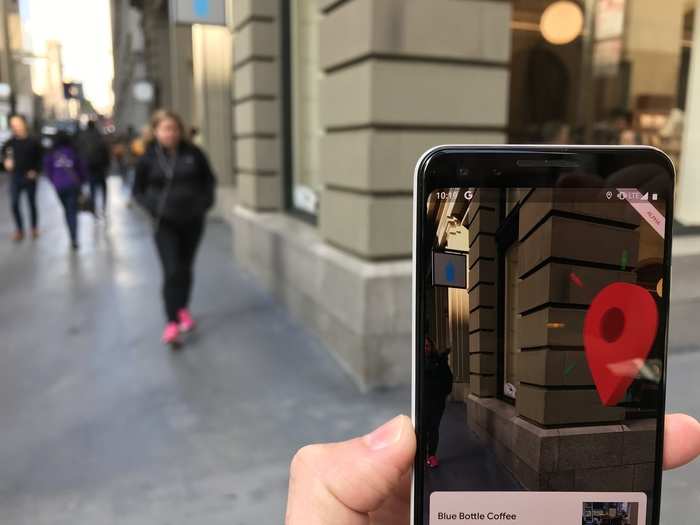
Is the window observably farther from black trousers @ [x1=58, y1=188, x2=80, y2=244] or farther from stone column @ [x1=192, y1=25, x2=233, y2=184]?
stone column @ [x1=192, y1=25, x2=233, y2=184]

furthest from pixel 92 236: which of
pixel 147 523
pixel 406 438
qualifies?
pixel 406 438

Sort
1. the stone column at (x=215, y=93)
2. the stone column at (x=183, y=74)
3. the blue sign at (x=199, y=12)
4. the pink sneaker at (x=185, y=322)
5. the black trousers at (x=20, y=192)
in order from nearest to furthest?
1. the pink sneaker at (x=185, y=322)
2. the blue sign at (x=199, y=12)
3. the black trousers at (x=20, y=192)
4. the stone column at (x=215, y=93)
5. the stone column at (x=183, y=74)

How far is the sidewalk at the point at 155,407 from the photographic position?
11.0 ft

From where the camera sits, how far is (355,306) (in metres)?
4.78

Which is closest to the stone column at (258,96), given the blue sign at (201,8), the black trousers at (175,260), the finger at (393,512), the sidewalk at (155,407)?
the blue sign at (201,8)

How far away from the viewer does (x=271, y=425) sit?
418cm

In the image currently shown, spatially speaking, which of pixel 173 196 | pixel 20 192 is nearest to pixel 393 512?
pixel 173 196

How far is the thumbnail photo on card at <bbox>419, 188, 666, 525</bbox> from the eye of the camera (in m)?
1.32

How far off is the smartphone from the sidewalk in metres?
2.16

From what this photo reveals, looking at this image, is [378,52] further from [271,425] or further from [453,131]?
[271,425]

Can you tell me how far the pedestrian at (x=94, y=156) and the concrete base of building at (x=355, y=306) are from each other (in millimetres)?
9797

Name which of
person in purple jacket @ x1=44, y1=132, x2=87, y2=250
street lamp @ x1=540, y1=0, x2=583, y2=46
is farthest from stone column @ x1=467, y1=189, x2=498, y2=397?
person in purple jacket @ x1=44, y1=132, x2=87, y2=250

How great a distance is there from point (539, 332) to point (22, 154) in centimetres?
1201

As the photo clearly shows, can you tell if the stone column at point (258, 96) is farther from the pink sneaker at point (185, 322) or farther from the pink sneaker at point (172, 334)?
the pink sneaker at point (172, 334)
